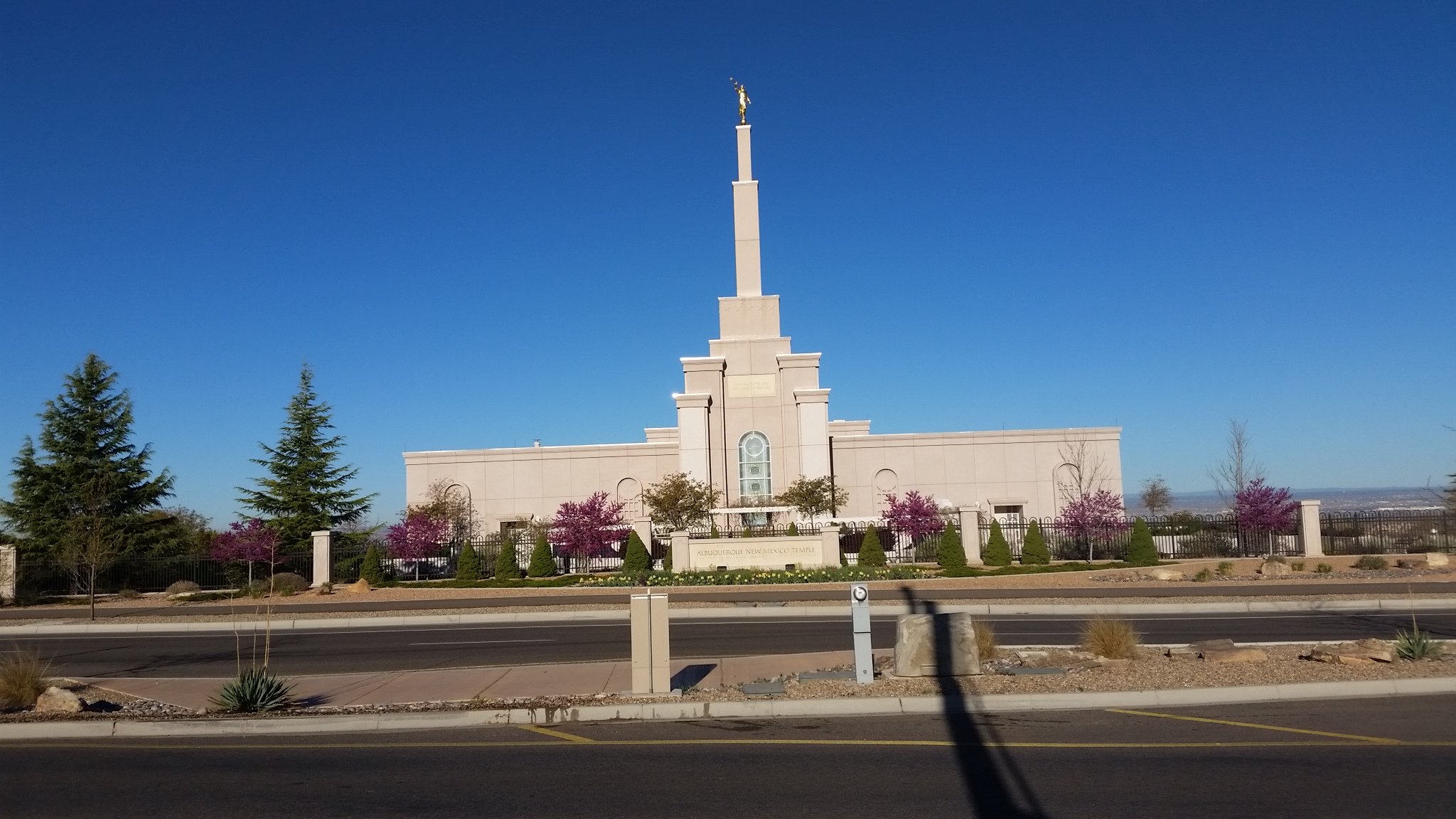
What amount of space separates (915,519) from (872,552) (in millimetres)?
5151

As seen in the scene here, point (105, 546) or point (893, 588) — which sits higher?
point (105, 546)

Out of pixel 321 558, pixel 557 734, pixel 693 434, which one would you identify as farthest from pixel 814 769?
pixel 693 434

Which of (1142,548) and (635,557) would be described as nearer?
(1142,548)

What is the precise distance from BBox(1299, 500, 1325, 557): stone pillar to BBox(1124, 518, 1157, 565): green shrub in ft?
19.1

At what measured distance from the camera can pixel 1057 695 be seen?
1026 centimetres

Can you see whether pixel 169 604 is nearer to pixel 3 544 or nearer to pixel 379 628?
pixel 3 544

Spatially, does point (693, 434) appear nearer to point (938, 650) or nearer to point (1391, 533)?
point (1391, 533)

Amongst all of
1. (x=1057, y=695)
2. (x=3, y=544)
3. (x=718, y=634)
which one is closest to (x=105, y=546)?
(x=3, y=544)

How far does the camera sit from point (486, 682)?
12.6 metres

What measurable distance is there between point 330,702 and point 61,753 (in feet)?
9.06

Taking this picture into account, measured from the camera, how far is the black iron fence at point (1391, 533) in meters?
36.0

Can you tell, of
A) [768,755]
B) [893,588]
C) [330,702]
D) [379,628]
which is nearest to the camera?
[768,755]

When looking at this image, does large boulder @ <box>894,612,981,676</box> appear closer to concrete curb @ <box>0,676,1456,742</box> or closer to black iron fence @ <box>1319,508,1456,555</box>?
concrete curb @ <box>0,676,1456,742</box>

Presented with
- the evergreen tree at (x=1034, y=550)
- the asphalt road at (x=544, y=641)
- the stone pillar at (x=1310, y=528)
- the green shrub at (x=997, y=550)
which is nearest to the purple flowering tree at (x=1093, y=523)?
the evergreen tree at (x=1034, y=550)
